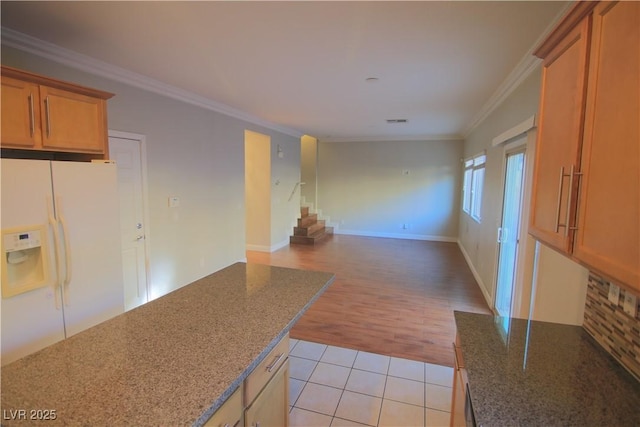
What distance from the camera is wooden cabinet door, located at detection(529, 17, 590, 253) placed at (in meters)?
1.07

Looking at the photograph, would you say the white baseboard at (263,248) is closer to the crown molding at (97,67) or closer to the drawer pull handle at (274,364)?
the crown molding at (97,67)

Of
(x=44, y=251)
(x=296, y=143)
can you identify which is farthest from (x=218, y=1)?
(x=296, y=143)

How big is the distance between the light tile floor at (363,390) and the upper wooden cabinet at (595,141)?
1.49 meters

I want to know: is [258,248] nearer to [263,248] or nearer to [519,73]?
[263,248]

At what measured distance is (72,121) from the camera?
2125mm

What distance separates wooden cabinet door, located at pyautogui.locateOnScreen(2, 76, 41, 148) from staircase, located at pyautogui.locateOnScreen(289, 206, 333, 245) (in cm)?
542

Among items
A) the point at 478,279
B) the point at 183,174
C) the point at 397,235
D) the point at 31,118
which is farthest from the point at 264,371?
the point at 397,235

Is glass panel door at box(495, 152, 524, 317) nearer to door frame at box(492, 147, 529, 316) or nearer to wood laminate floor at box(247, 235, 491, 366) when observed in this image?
door frame at box(492, 147, 529, 316)

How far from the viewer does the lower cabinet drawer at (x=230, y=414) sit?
1031 millimetres

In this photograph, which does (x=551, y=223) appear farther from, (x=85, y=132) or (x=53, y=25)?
(x=53, y=25)

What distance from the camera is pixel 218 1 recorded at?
175cm

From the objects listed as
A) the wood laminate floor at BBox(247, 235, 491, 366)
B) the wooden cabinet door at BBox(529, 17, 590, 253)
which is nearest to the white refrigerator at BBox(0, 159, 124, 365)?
the wood laminate floor at BBox(247, 235, 491, 366)

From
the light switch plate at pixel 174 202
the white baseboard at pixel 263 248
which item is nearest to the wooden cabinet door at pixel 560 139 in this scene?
the light switch plate at pixel 174 202

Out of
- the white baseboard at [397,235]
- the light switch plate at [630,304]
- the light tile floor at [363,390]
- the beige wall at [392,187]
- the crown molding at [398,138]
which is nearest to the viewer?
the light switch plate at [630,304]
